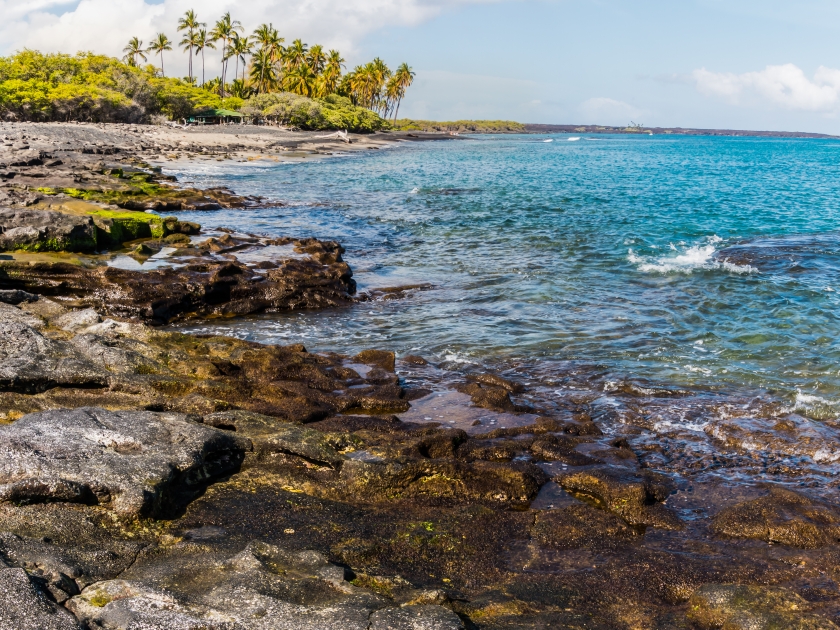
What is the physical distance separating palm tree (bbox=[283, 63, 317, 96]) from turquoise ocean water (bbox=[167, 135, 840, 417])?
92.3 meters

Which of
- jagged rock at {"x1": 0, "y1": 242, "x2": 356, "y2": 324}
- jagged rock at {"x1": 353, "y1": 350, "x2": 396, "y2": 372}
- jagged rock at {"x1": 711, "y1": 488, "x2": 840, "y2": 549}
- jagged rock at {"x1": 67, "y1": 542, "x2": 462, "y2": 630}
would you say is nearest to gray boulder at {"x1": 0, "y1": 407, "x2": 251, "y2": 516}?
jagged rock at {"x1": 67, "y1": 542, "x2": 462, "y2": 630}

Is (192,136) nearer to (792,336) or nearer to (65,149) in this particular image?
(65,149)

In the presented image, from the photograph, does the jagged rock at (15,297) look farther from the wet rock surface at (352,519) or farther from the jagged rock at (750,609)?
the jagged rock at (750,609)

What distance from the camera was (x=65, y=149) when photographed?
53125 mm

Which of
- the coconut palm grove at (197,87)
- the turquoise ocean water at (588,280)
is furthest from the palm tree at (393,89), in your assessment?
the turquoise ocean water at (588,280)

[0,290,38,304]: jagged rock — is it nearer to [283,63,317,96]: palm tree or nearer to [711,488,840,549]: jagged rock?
[711,488,840,549]: jagged rock

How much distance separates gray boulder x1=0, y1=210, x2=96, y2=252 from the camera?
19.0 m

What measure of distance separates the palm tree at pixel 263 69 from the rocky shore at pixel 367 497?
127 meters

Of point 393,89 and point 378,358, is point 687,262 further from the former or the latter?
point 393,89

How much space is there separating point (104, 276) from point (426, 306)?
851 centimetres

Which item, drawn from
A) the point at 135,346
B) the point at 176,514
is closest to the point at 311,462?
the point at 176,514

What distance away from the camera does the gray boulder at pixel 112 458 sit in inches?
263

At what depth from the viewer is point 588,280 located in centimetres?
2289

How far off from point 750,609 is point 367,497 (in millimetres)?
4156
